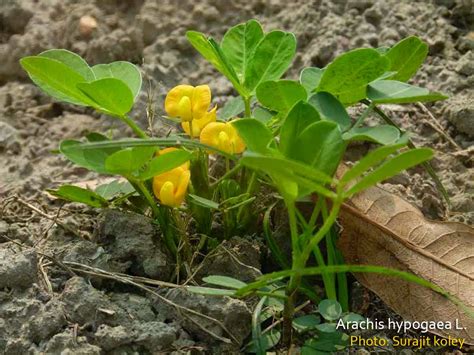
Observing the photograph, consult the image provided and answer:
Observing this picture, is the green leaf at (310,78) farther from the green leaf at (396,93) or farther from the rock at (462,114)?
the rock at (462,114)

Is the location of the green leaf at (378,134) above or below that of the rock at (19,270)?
above

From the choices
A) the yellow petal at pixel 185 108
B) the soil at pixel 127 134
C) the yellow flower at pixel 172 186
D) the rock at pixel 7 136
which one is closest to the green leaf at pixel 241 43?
the yellow petal at pixel 185 108

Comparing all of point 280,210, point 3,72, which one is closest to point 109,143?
point 280,210

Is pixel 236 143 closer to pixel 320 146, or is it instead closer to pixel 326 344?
pixel 320 146

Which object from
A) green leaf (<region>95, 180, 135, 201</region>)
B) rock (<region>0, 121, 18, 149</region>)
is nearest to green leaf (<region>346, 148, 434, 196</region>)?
green leaf (<region>95, 180, 135, 201</region>)

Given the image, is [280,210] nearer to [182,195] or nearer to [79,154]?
[182,195]

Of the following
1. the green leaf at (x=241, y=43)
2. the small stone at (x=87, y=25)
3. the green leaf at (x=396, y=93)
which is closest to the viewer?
the green leaf at (x=396, y=93)

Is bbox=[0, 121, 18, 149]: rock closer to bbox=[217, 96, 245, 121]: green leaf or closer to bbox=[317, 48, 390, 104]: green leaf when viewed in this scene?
bbox=[217, 96, 245, 121]: green leaf
